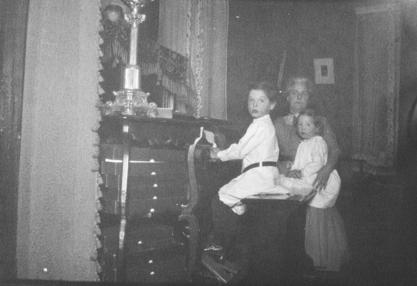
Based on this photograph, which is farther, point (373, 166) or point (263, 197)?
point (373, 166)

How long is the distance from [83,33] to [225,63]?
0.64 metres

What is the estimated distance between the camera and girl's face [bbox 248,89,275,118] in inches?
71.8

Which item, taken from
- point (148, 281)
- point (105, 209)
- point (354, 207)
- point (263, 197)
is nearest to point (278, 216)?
point (263, 197)

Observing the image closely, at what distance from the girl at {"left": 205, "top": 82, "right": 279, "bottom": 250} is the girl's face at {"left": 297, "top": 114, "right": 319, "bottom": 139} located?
117 millimetres

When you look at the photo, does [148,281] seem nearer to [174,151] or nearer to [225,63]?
[174,151]

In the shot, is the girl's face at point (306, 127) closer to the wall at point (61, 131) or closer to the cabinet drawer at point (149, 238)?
the cabinet drawer at point (149, 238)

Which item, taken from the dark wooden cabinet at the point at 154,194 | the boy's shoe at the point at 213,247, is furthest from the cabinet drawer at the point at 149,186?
the boy's shoe at the point at 213,247

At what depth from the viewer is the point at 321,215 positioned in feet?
6.09

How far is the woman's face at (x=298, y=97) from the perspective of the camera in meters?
1.83

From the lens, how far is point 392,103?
6.24ft

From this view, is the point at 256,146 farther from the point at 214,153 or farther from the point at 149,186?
the point at 149,186

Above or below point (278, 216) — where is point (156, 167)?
above

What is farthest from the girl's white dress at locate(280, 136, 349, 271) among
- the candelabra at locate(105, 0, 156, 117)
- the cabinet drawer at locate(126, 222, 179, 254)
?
the candelabra at locate(105, 0, 156, 117)

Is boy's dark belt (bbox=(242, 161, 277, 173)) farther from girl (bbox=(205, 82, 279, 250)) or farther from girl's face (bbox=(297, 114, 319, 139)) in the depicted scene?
girl's face (bbox=(297, 114, 319, 139))
